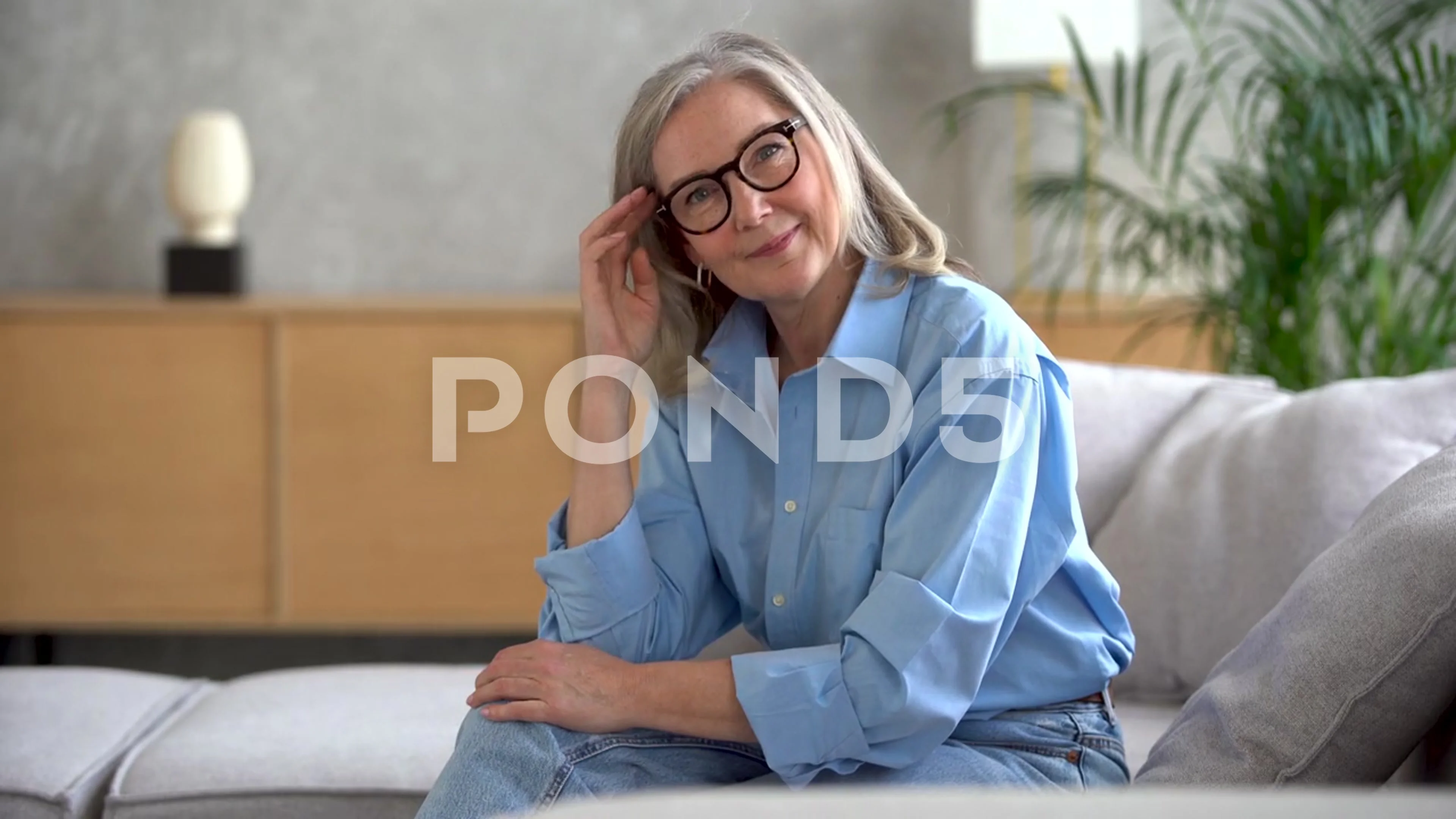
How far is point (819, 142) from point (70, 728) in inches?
48.2

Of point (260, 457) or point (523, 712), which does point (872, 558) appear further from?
point (260, 457)

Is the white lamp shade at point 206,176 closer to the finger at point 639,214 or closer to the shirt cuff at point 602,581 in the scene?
the finger at point 639,214

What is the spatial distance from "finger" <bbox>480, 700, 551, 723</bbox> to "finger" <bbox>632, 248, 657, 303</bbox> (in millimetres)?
534

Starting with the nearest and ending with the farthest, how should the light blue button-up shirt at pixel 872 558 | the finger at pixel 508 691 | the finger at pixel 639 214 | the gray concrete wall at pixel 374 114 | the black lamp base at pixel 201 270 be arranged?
the light blue button-up shirt at pixel 872 558 → the finger at pixel 508 691 → the finger at pixel 639 214 → the black lamp base at pixel 201 270 → the gray concrete wall at pixel 374 114

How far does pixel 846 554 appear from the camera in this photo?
1490mm

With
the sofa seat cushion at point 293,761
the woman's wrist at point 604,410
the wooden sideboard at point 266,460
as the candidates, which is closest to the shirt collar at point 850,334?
the woman's wrist at point 604,410

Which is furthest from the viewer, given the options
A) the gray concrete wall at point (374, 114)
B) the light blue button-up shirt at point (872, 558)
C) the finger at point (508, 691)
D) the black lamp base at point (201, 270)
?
the gray concrete wall at point (374, 114)

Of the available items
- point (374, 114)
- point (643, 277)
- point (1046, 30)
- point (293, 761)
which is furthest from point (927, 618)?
point (374, 114)

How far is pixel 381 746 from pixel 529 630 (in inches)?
74.8

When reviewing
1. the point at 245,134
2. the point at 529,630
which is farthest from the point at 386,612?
the point at 245,134

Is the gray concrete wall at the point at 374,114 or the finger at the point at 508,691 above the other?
the gray concrete wall at the point at 374,114

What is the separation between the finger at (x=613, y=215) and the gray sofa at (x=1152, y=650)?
1.99ft

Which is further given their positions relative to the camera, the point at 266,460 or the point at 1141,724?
the point at 266,460

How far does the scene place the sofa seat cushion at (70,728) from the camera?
171 cm
